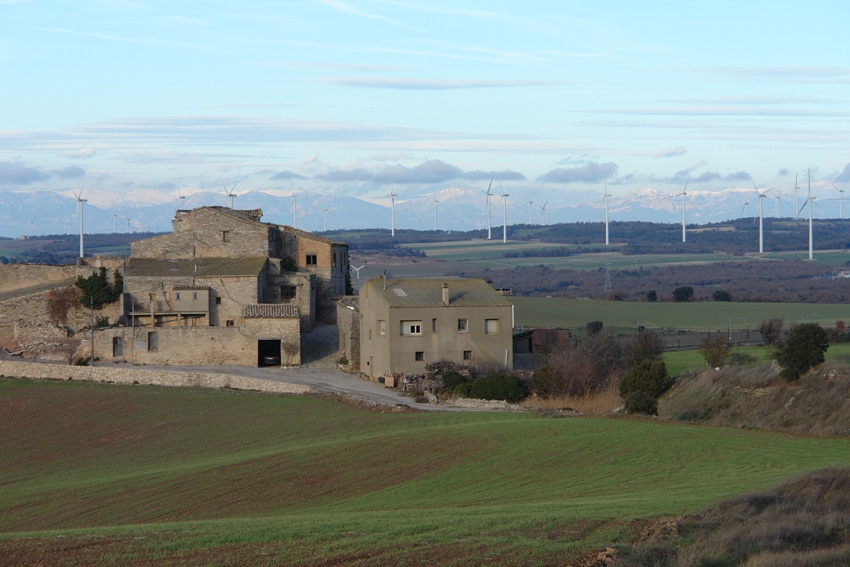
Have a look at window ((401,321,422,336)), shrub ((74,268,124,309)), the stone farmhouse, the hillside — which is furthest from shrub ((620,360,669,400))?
shrub ((74,268,124,309))

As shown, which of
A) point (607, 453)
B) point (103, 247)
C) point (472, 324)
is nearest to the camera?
point (607, 453)

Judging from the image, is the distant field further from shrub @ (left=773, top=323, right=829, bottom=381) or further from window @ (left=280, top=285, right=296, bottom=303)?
shrub @ (left=773, top=323, right=829, bottom=381)

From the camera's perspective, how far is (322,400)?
4172cm

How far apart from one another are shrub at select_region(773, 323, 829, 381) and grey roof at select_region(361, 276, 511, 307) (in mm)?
16126

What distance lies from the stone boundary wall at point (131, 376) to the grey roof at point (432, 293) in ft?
23.9

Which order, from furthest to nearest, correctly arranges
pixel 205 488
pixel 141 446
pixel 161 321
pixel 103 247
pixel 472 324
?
pixel 103 247
pixel 161 321
pixel 472 324
pixel 141 446
pixel 205 488

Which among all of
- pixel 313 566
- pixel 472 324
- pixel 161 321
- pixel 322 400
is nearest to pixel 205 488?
pixel 313 566

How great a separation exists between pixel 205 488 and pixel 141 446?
10.8 metres

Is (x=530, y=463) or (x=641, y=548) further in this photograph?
(x=530, y=463)

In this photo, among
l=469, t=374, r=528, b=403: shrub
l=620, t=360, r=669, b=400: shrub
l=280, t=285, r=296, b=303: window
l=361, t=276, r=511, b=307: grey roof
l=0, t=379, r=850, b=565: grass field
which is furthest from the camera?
l=280, t=285, r=296, b=303: window

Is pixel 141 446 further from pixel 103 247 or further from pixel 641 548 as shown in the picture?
pixel 103 247

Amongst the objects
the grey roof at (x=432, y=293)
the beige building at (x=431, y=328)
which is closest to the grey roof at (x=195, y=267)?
the grey roof at (x=432, y=293)

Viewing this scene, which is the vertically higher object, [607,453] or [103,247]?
[103,247]

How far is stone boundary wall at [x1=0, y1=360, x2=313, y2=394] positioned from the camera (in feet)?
149
